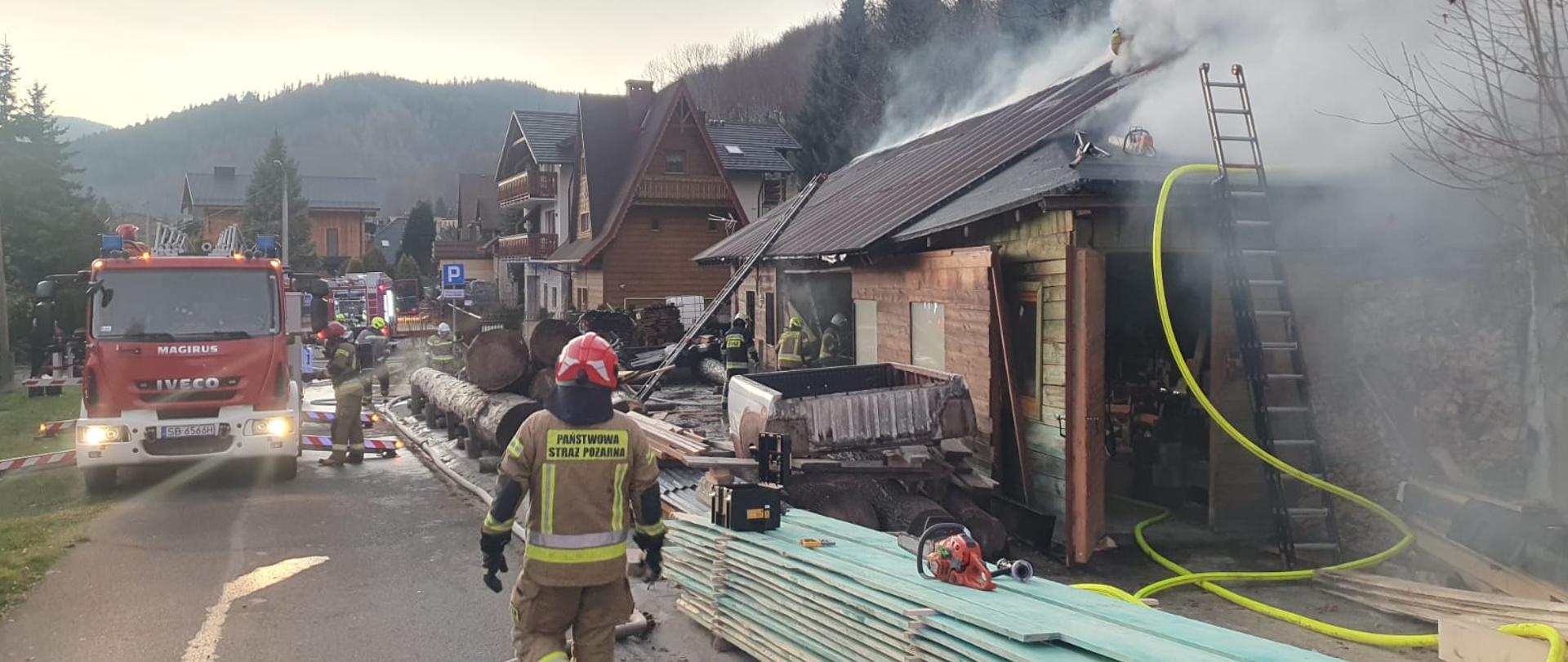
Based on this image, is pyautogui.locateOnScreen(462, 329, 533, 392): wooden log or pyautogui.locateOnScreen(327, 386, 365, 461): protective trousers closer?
pyautogui.locateOnScreen(327, 386, 365, 461): protective trousers

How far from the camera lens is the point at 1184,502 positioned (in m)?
9.95

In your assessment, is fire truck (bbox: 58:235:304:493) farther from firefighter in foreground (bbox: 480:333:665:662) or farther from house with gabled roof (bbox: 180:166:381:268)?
house with gabled roof (bbox: 180:166:381:268)

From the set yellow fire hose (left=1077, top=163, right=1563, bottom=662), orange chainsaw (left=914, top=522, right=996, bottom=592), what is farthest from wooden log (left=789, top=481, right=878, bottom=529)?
orange chainsaw (left=914, top=522, right=996, bottom=592)

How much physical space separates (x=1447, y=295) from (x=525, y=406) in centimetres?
989

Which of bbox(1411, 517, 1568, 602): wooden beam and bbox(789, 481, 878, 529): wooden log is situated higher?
bbox(789, 481, 878, 529): wooden log

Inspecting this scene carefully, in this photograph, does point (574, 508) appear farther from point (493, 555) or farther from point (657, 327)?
point (657, 327)

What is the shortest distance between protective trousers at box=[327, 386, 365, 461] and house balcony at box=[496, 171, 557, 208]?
2758 cm

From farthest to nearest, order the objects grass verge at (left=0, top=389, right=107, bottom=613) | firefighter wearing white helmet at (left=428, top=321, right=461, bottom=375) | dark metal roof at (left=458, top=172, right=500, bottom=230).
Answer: dark metal roof at (left=458, top=172, right=500, bottom=230), firefighter wearing white helmet at (left=428, top=321, right=461, bottom=375), grass verge at (left=0, top=389, right=107, bottom=613)

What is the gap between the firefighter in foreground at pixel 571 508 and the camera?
4441mm

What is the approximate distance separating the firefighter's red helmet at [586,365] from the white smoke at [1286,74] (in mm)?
6172

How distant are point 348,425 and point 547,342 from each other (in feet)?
10.4

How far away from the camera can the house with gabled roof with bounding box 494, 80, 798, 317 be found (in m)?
32.8

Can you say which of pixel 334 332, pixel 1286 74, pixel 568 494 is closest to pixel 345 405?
pixel 334 332

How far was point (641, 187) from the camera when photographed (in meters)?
32.6
